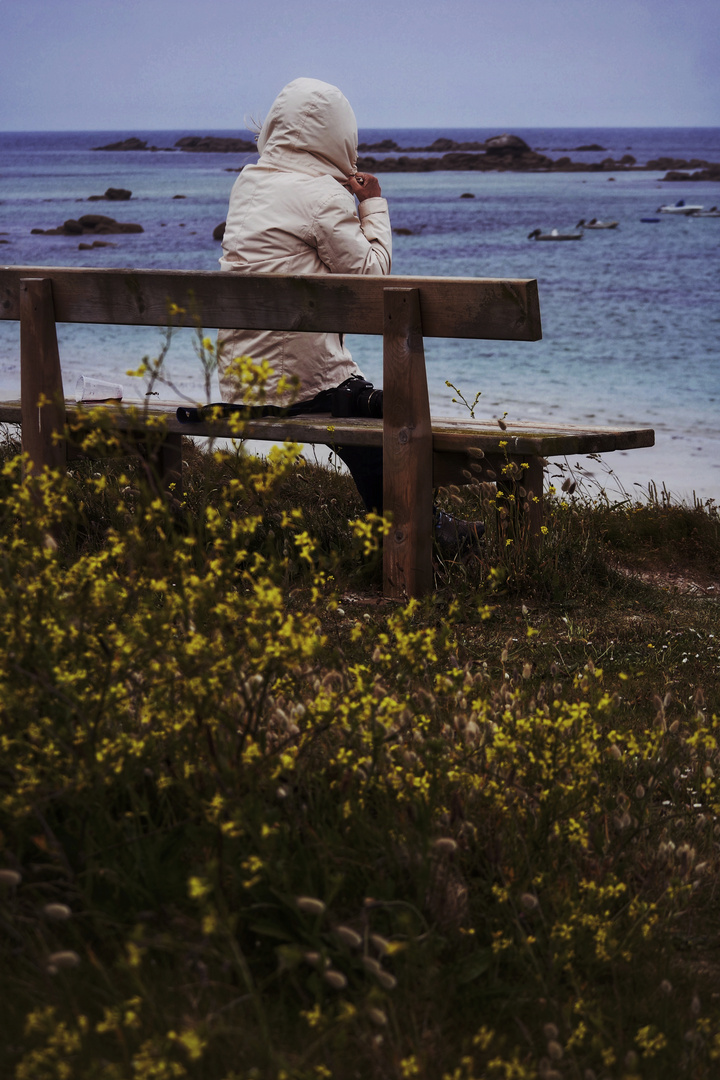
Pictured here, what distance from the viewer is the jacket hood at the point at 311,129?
491cm

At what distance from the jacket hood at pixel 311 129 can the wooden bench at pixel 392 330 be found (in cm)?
76

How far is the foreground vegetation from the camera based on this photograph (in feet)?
5.94

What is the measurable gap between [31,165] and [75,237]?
7865 cm

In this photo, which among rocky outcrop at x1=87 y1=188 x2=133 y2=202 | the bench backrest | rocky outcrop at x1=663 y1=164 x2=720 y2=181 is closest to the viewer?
the bench backrest

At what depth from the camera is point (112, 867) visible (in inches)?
81.7

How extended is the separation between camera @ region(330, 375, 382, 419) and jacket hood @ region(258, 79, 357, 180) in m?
0.98

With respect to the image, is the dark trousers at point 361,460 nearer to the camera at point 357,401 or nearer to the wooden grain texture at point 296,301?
the camera at point 357,401

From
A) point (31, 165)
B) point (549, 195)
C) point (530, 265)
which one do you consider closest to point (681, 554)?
point (530, 265)

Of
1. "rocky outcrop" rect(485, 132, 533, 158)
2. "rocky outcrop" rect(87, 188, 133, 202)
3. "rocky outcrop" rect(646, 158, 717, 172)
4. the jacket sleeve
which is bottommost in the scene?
the jacket sleeve

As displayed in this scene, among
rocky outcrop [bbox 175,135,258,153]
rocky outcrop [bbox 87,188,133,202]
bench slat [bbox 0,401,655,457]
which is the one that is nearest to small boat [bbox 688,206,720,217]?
rocky outcrop [bbox 87,188,133,202]

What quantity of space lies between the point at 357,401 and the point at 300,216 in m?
0.84

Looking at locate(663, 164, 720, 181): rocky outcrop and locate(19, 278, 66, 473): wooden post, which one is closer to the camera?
locate(19, 278, 66, 473): wooden post

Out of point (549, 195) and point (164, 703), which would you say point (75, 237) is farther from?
point (164, 703)

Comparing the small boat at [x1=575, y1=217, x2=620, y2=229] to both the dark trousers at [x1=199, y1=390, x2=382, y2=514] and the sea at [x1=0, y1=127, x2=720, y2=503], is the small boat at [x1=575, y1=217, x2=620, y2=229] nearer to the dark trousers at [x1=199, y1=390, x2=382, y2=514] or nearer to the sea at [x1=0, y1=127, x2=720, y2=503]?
the sea at [x1=0, y1=127, x2=720, y2=503]
